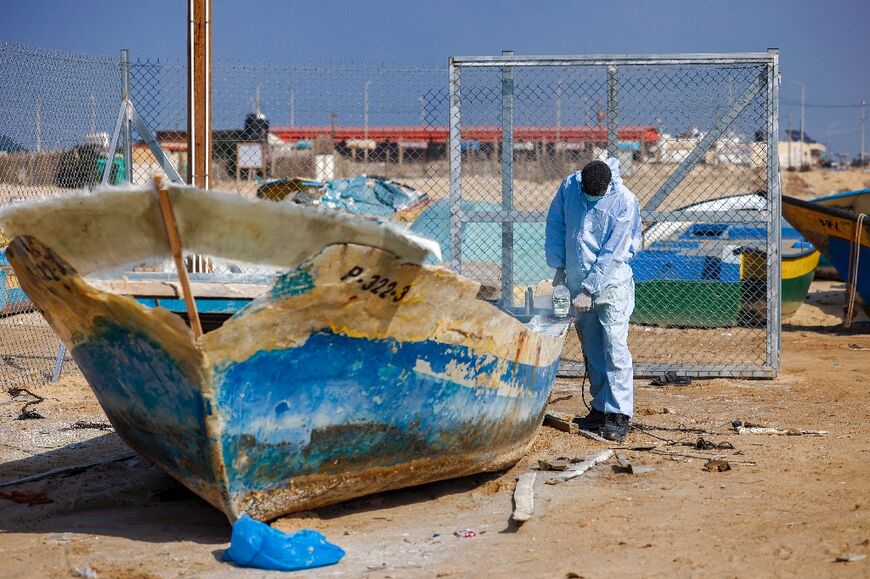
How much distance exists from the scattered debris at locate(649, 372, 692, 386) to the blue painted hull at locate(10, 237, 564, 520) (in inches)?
167

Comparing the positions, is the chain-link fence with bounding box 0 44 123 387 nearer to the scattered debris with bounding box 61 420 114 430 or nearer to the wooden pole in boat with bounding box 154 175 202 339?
the scattered debris with bounding box 61 420 114 430

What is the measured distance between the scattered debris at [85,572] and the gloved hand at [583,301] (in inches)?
140

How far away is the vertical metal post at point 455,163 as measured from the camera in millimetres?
8781

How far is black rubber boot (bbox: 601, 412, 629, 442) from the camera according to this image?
271 inches

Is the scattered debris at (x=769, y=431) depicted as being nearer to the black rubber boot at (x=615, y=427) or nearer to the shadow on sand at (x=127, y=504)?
the black rubber boot at (x=615, y=427)

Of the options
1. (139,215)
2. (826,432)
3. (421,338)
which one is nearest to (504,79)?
(826,432)

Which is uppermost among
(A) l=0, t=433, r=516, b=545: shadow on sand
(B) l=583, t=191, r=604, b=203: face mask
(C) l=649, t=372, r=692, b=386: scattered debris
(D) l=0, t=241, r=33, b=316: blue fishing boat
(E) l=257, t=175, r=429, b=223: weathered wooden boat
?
(E) l=257, t=175, r=429, b=223: weathered wooden boat

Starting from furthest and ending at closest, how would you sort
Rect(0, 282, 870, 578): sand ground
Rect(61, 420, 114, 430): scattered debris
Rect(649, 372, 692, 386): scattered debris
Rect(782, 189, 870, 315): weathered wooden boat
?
Rect(782, 189, 870, 315): weathered wooden boat, Rect(649, 372, 692, 386): scattered debris, Rect(61, 420, 114, 430): scattered debris, Rect(0, 282, 870, 578): sand ground

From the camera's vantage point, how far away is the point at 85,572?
13.9 feet

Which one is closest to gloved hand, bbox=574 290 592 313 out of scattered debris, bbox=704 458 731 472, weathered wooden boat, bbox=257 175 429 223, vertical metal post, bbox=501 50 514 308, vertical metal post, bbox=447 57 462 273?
scattered debris, bbox=704 458 731 472

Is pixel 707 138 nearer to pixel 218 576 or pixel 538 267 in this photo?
pixel 538 267

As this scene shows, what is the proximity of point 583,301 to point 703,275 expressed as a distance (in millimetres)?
5755

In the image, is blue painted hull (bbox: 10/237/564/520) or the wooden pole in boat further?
blue painted hull (bbox: 10/237/564/520)

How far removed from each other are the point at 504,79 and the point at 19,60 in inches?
155
